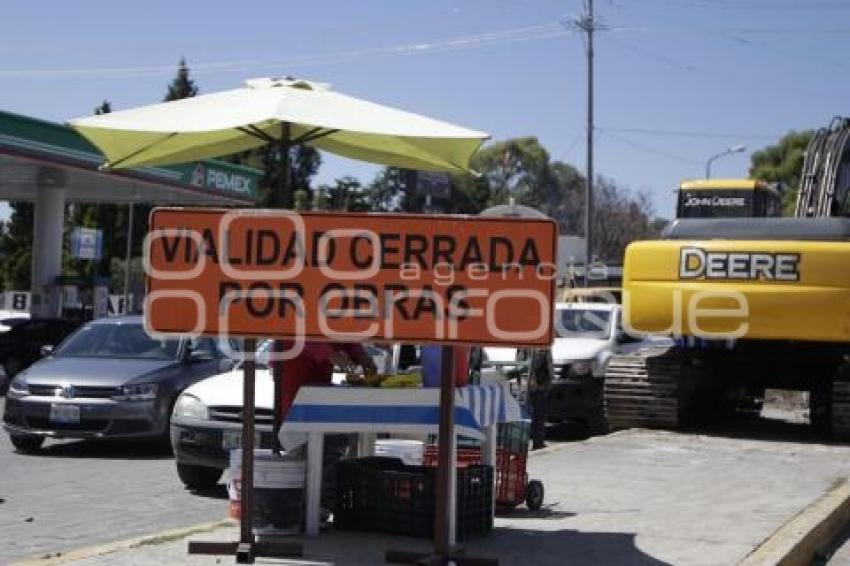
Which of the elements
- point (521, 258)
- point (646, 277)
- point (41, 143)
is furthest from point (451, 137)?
point (41, 143)

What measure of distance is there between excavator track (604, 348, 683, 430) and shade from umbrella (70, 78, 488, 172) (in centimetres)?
652

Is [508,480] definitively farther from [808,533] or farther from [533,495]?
[808,533]

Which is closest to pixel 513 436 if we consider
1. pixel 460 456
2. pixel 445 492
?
pixel 460 456

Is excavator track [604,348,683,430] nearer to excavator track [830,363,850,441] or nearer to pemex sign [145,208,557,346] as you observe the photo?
excavator track [830,363,850,441]

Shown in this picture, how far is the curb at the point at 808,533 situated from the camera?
7.21 metres

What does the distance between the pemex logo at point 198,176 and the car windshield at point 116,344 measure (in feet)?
55.2

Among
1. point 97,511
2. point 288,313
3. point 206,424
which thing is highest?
point 288,313

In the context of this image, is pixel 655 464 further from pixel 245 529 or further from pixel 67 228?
pixel 67 228

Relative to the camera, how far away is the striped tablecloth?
712cm

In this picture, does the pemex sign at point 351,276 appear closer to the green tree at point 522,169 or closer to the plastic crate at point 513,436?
the plastic crate at point 513,436

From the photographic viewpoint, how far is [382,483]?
7.53 metres

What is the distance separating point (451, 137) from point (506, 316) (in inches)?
46.3

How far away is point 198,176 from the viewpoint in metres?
31.1

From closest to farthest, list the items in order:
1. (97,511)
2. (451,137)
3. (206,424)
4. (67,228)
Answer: (451,137)
(97,511)
(206,424)
(67,228)
